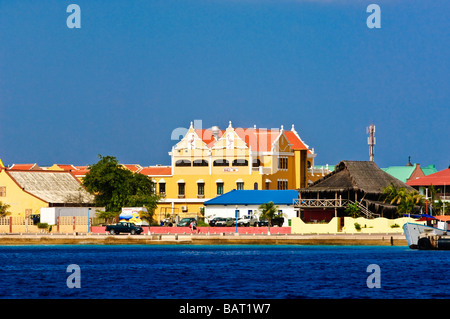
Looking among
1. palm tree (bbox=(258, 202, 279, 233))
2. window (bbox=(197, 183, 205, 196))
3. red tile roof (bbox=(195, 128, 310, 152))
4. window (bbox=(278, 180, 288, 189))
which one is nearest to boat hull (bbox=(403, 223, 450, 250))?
palm tree (bbox=(258, 202, 279, 233))

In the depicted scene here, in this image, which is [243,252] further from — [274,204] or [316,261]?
[274,204]

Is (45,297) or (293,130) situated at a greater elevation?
(293,130)

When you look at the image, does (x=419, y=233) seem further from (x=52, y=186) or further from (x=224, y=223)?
(x=52, y=186)

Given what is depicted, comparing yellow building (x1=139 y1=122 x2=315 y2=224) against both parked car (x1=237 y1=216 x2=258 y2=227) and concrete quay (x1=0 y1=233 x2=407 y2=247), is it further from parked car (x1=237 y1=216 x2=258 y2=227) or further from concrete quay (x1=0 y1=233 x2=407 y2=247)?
concrete quay (x1=0 y1=233 x2=407 y2=247)

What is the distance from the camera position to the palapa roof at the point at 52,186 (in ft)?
357

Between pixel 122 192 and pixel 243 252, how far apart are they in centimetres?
2913

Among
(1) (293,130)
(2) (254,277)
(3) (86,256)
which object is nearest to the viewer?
(2) (254,277)

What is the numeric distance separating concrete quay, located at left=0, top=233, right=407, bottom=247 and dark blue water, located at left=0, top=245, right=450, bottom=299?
99 centimetres

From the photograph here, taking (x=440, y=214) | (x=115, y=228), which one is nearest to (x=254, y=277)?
(x=115, y=228)

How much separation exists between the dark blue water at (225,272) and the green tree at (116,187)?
18669mm

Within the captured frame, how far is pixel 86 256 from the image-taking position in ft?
263

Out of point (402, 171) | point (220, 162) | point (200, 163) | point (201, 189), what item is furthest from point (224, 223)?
point (402, 171)

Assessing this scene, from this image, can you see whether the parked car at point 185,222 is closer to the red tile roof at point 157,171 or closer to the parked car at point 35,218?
the red tile roof at point 157,171

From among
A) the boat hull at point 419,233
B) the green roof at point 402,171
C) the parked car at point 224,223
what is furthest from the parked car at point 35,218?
the green roof at point 402,171
